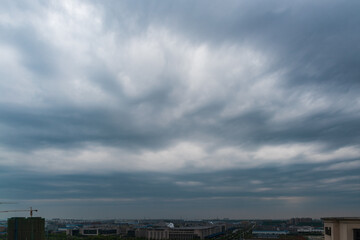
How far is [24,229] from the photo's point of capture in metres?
40.6

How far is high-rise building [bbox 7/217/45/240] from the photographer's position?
133ft

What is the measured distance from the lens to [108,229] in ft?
582

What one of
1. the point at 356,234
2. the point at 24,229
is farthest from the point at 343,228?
the point at 24,229

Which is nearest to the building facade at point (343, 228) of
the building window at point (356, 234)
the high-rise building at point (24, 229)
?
the building window at point (356, 234)

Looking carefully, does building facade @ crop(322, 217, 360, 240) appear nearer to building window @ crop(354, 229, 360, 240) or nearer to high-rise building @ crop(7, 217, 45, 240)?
building window @ crop(354, 229, 360, 240)

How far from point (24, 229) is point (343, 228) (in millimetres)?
Answer: 36321

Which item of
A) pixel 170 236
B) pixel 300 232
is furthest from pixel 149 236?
pixel 300 232

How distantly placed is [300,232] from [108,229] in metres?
106

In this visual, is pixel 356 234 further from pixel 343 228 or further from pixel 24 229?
pixel 24 229

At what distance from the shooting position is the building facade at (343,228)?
2223 cm

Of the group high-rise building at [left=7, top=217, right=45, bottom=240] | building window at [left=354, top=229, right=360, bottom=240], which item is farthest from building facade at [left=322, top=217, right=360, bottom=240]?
high-rise building at [left=7, top=217, right=45, bottom=240]

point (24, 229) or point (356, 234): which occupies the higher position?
point (356, 234)

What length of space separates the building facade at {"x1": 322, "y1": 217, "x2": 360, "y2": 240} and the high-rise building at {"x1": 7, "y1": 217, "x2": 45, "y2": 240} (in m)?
34.0

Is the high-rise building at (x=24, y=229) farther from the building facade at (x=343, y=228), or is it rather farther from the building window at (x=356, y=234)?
the building window at (x=356, y=234)
